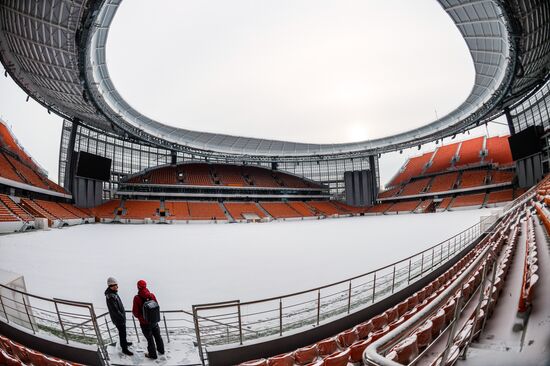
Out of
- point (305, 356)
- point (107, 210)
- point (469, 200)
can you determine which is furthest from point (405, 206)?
point (305, 356)

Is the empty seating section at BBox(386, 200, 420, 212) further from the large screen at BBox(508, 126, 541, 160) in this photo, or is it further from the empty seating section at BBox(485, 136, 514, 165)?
the large screen at BBox(508, 126, 541, 160)

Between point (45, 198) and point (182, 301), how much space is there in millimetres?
30469

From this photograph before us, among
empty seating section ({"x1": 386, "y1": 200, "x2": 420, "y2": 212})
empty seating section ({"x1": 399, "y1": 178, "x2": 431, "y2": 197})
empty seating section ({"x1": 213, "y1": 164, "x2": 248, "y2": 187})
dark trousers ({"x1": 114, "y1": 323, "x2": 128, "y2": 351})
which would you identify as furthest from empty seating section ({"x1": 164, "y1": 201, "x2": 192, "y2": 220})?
empty seating section ({"x1": 399, "y1": 178, "x2": 431, "y2": 197})

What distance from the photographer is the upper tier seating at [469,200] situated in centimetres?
3326

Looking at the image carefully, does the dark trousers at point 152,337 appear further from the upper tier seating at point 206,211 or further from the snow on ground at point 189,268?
the upper tier seating at point 206,211

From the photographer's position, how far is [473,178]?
3731 cm

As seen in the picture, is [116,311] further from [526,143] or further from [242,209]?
[242,209]

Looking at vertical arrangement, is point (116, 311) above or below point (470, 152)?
below

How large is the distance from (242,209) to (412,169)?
103 feet

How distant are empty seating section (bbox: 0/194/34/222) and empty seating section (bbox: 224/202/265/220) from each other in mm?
21721

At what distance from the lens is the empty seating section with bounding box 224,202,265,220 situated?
3913 centimetres

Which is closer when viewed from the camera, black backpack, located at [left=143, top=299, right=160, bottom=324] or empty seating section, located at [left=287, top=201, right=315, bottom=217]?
black backpack, located at [left=143, top=299, right=160, bottom=324]

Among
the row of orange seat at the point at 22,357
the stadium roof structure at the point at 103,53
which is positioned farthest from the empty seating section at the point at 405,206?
the row of orange seat at the point at 22,357

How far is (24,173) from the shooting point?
2570 centimetres
